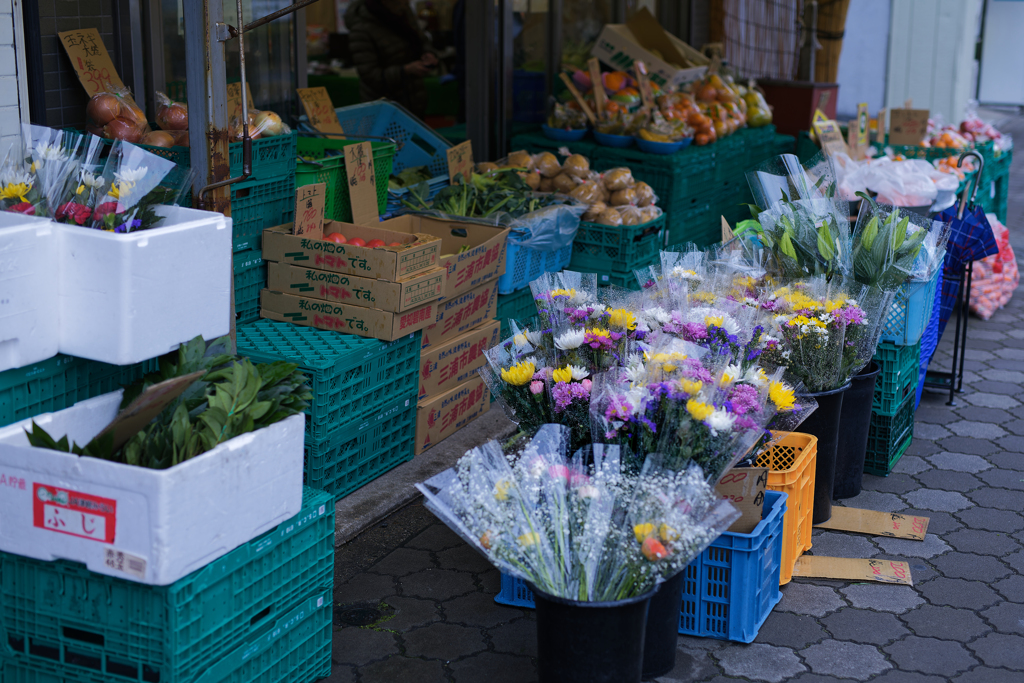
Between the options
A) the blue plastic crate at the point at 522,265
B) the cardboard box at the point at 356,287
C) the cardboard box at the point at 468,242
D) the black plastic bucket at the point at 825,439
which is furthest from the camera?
the blue plastic crate at the point at 522,265

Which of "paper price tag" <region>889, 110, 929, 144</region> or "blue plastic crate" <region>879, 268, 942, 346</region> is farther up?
"paper price tag" <region>889, 110, 929, 144</region>

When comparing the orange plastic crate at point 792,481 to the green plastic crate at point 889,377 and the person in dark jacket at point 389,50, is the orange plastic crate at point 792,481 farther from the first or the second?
the person in dark jacket at point 389,50

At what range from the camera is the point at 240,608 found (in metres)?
2.62

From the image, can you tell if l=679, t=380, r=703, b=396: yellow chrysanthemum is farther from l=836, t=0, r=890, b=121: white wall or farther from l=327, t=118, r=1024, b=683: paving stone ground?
l=836, t=0, r=890, b=121: white wall

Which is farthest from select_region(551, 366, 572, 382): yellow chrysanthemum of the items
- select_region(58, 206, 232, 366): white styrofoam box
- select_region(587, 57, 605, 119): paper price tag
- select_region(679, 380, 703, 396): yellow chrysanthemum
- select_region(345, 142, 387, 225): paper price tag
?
select_region(587, 57, 605, 119): paper price tag

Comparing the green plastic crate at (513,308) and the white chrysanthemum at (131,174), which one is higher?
the white chrysanthemum at (131,174)

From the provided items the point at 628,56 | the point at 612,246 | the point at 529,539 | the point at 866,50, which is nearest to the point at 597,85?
the point at 628,56

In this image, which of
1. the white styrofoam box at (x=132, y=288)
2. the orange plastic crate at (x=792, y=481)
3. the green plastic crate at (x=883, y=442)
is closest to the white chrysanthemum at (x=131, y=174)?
the white styrofoam box at (x=132, y=288)

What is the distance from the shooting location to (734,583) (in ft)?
10.5

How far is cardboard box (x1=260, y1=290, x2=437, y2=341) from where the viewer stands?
421 cm

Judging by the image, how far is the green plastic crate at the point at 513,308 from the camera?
5.38 m

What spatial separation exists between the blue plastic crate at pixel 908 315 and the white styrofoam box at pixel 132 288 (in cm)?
293

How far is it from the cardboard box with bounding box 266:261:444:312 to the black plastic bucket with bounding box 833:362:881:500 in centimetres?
178

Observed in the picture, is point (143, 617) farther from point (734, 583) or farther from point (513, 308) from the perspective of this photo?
point (513, 308)
